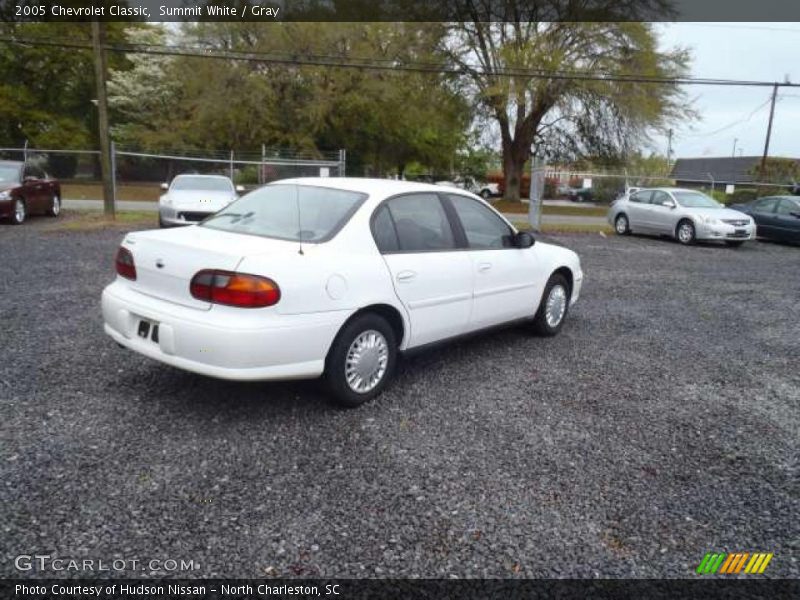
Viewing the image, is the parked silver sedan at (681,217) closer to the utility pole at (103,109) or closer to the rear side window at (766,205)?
the rear side window at (766,205)

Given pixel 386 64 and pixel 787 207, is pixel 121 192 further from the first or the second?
pixel 787 207

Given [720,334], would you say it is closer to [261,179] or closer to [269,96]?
[261,179]

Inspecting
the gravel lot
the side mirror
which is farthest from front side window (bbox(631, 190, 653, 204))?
the side mirror

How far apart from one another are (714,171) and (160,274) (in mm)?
72997

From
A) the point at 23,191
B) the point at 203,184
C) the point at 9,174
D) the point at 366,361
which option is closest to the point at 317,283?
the point at 366,361

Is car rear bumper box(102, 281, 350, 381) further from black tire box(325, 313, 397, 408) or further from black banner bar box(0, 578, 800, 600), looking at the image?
black banner bar box(0, 578, 800, 600)

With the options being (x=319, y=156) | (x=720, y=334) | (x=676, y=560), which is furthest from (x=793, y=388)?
(x=319, y=156)

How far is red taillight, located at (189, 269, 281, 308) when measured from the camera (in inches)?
139

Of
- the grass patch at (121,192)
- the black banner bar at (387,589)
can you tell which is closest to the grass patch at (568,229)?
the grass patch at (121,192)

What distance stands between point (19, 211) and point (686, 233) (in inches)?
646

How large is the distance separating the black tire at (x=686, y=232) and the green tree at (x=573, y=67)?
35.1 ft

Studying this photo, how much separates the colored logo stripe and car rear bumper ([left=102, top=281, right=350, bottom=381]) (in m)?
2.30

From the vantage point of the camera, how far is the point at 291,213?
4.40 meters

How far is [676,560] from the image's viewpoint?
8.81ft
